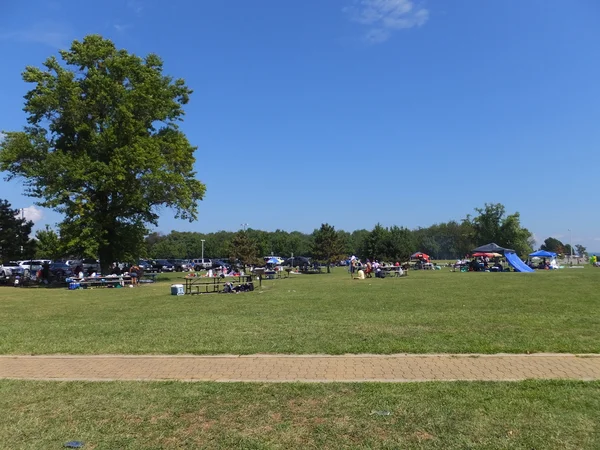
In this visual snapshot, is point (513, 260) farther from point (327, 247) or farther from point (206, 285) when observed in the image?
point (206, 285)

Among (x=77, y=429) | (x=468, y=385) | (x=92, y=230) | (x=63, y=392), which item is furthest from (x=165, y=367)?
(x=92, y=230)

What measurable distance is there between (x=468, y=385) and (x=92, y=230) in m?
34.0

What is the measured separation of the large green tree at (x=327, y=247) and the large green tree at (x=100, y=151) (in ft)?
68.7

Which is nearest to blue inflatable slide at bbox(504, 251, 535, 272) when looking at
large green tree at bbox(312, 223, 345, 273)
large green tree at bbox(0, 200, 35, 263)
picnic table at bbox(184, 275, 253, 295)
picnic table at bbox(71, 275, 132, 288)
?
large green tree at bbox(312, 223, 345, 273)

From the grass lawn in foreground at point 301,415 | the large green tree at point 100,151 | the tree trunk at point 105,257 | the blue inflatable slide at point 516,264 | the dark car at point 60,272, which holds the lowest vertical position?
the grass lawn in foreground at point 301,415

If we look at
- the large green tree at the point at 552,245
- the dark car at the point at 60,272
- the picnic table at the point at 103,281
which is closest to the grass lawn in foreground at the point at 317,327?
the picnic table at the point at 103,281

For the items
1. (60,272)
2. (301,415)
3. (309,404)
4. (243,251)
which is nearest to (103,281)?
(60,272)

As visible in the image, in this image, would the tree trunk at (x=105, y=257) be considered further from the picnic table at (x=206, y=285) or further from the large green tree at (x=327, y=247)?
the large green tree at (x=327, y=247)

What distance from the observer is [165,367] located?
7.46m

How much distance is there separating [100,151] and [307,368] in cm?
3348

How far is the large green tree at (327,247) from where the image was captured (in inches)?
2222

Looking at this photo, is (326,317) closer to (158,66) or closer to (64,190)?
(64,190)

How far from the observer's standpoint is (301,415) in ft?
16.8

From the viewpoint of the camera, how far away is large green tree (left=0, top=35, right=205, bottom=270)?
114 feet
